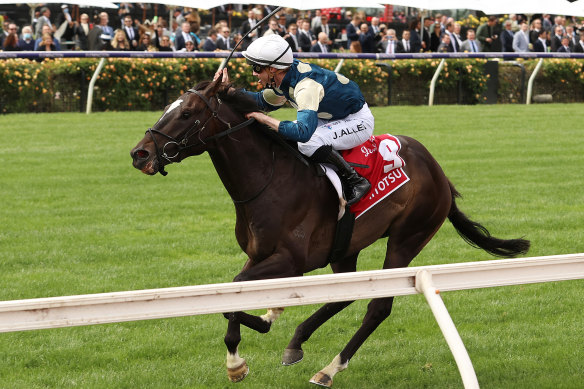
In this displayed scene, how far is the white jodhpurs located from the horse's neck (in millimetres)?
285

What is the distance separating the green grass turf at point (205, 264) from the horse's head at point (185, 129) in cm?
120

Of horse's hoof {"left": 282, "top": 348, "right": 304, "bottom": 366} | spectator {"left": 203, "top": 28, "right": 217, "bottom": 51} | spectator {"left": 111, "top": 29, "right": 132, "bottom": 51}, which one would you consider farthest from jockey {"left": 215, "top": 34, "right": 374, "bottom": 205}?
spectator {"left": 203, "top": 28, "right": 217, "bottom": 51}

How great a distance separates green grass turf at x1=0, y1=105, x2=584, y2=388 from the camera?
515cm

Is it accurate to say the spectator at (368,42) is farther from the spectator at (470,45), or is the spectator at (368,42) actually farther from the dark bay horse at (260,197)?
the dark bay horse at (260,197)

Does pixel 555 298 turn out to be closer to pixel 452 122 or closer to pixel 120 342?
pixel 120 342

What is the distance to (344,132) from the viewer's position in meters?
5.30

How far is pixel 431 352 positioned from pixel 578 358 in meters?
0.82

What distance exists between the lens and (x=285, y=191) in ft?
16.4

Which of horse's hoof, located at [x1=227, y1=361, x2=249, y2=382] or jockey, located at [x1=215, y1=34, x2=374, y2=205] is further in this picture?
jockey, located at [x1=215, y1=34, x2=374, y2=205]

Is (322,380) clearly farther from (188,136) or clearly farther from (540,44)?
(540,44)

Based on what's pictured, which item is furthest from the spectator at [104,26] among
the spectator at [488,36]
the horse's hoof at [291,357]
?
the horse's hoof at [291,357]

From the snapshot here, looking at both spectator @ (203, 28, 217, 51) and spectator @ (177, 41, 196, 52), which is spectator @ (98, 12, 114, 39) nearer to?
spectator @ (177, 41, 196, 52)

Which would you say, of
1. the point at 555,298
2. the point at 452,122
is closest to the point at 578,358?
the point at 555,298

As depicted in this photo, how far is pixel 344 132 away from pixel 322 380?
1381 mm
